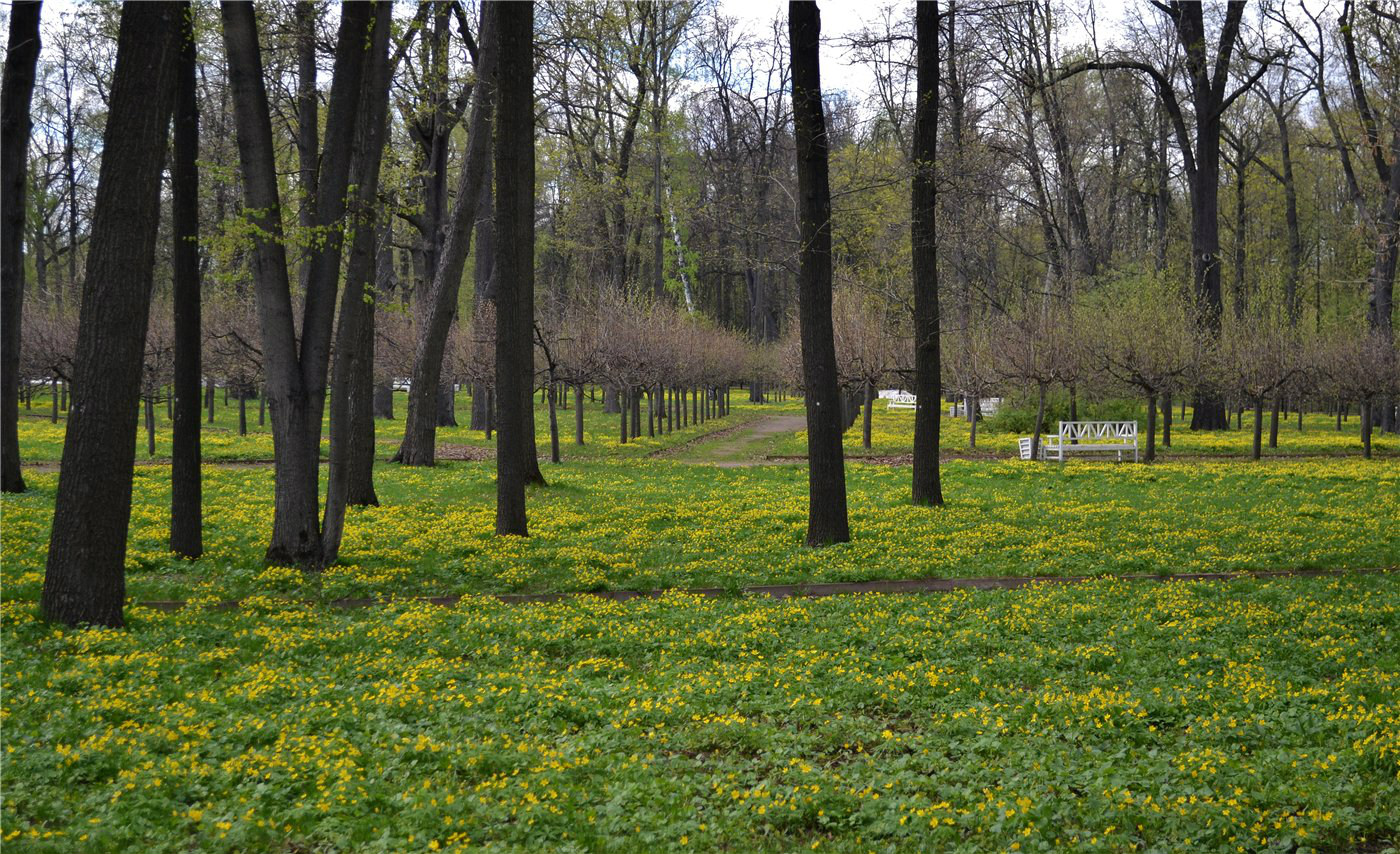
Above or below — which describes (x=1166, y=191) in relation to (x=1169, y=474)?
above

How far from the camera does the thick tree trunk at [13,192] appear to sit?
14164mm

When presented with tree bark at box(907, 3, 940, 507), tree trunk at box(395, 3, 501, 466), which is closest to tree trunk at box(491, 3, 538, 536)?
tree trunk at box(395, 3, 501, 466)

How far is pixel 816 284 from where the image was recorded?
43.5ft

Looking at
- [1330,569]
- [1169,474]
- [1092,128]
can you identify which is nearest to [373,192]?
[1330,569]

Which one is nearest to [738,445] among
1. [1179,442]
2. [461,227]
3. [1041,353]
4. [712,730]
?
[1041,353]

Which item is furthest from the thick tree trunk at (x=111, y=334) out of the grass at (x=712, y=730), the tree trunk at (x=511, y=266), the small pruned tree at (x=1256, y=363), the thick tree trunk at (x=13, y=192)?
the small pruned tree at (x=1256, y=363)

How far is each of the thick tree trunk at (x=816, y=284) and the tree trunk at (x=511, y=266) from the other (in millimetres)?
3617

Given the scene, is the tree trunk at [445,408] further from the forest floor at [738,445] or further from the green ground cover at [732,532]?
the green ground cover at [732,532]

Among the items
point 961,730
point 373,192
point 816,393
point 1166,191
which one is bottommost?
point 961,730

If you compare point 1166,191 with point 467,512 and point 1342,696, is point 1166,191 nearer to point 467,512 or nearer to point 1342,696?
point 467,512

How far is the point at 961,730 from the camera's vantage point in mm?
6297

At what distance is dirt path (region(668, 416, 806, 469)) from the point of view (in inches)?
1123

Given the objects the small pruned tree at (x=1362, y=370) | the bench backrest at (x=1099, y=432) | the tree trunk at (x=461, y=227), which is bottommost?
the bench backrest at (x=1099, y=432)

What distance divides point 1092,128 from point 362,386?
34.5 meters
